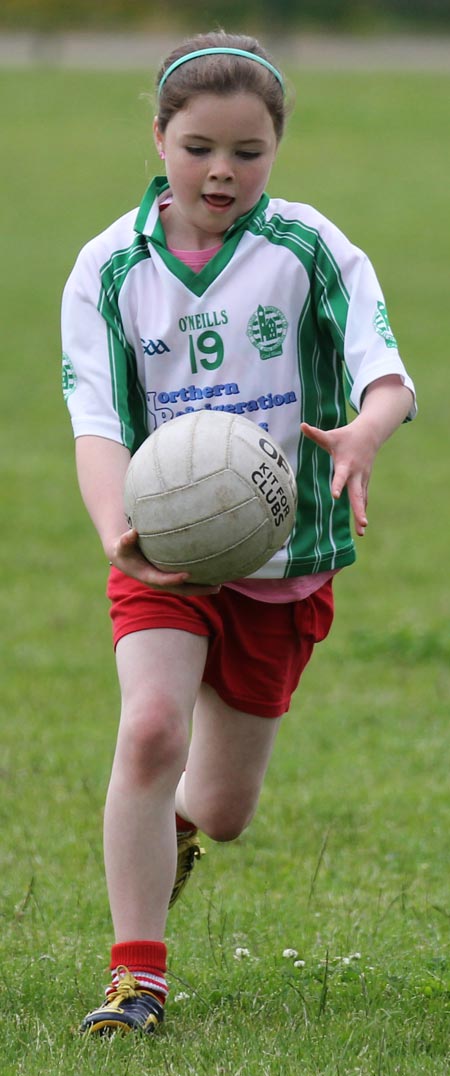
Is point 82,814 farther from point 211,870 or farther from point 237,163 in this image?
point 237,163

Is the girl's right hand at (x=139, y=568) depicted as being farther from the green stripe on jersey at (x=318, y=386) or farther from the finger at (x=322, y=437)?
the green stripe on jersey at (x=318, y=386)

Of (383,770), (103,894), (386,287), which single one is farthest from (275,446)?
(386,287)

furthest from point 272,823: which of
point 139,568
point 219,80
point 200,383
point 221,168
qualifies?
point 219,80

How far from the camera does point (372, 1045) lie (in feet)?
12.9

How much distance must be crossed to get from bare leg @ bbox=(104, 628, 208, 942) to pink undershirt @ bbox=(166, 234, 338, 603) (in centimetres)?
38

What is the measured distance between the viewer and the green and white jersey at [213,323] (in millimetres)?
4398

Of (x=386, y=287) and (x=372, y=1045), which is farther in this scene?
(x=386, y=287)

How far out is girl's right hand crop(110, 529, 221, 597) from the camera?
3990 millimetres

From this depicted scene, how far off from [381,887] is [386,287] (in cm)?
1881

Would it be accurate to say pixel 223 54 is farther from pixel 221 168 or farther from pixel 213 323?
pixel 213 323

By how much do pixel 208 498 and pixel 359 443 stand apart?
381 millimetres

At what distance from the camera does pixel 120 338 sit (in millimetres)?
4438

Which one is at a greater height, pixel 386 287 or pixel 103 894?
pixel 386 287

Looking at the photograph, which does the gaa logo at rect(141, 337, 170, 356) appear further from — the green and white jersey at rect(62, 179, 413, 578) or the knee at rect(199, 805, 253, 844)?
the knee at rect(199, 805, 253, 844)
